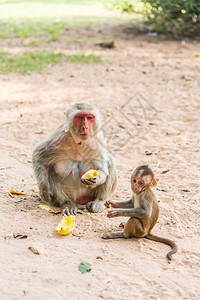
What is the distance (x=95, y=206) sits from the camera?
497cm

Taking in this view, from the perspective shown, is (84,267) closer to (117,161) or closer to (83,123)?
(83,123)

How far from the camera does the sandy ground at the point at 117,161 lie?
353cm

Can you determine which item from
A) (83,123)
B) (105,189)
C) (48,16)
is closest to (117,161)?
(105,189)

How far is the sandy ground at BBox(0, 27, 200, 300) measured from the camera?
11.6ft

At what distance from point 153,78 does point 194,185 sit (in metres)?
5.31

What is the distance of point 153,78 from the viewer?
10508 millimetres

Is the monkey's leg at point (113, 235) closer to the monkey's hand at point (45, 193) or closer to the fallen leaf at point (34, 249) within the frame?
the fallen leaf at point (34, 249)

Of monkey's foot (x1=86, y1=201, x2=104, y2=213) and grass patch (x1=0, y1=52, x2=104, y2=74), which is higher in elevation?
grass patch (x1=0, y1=52, x2=104, y2=74)

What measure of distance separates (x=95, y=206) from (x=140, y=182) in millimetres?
1054

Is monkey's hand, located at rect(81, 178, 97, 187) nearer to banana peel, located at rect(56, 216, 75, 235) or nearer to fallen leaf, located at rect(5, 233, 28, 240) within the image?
banana peel, located at rect(56, 216, 75, 235)

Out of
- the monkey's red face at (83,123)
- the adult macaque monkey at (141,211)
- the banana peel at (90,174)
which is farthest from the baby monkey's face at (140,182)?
the monkey's red face at (83,123)

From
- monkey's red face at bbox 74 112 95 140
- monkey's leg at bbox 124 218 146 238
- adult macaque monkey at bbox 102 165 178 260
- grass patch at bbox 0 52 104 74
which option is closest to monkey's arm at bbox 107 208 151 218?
adult macaque monkey at bbox 102 165 178 260

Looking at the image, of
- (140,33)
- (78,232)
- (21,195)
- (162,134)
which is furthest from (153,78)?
(78,232)

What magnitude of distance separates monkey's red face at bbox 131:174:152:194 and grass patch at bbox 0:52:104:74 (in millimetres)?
6800
